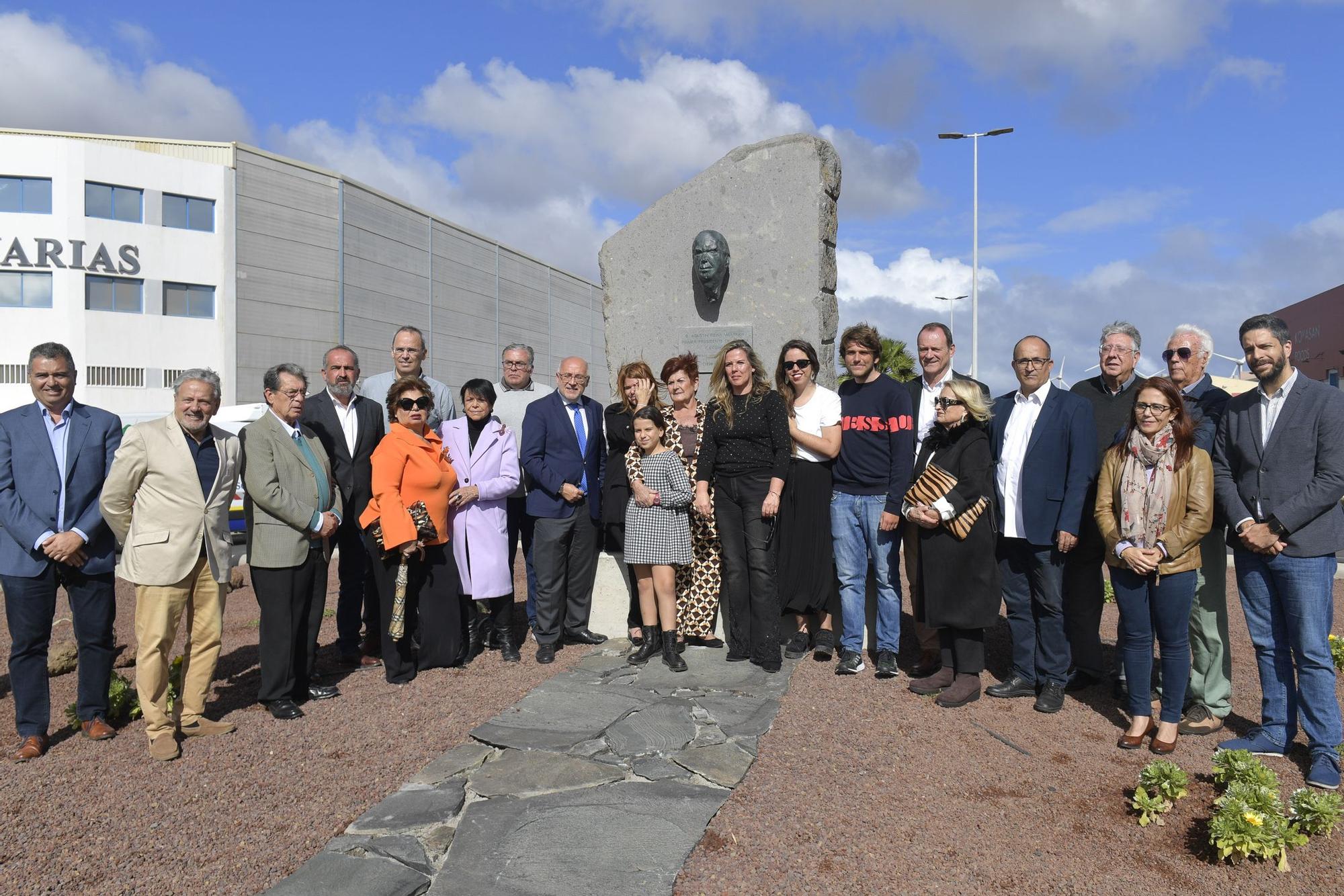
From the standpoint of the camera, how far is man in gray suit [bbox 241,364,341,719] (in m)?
4.59

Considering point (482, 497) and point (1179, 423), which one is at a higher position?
point (1179, 423)

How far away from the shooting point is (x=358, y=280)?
29875 millimetres

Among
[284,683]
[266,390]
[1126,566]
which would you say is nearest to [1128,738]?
[1126,566]

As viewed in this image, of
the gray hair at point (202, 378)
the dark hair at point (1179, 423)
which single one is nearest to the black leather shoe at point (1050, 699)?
the dark hair at point (1179, 423)

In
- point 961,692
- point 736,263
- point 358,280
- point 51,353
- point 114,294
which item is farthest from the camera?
point 358,280

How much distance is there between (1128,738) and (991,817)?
1.17m

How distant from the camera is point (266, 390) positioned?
479cm

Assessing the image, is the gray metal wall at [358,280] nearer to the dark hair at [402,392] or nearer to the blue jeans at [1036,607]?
the dark hair at [402,392]

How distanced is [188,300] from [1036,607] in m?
27.5

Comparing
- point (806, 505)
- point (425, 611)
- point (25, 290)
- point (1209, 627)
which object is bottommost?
point (425, 611)

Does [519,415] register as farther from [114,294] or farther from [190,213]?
[190,213]

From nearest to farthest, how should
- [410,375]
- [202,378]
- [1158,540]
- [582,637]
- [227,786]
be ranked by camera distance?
1. [227,786]
2. [1158,540]
3. [202,378]
4. [410,375]
5. [582,637]

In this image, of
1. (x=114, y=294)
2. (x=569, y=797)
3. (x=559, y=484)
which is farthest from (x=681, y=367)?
(x=114, y=294)

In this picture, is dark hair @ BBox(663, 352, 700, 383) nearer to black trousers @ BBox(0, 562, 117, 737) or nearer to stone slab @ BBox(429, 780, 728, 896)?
stone slab @ BBox(429, 780, 728, 896)
